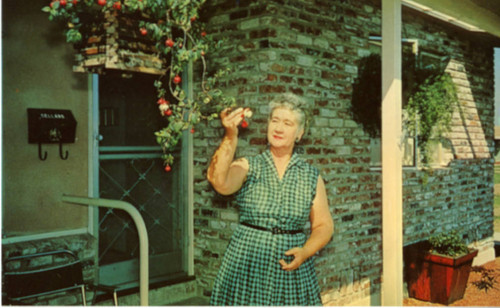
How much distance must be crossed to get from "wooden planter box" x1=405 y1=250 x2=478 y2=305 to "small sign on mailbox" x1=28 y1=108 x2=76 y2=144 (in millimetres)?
3669

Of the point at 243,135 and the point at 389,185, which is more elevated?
the point at 243,135

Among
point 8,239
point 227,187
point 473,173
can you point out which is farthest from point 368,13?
point 8,239

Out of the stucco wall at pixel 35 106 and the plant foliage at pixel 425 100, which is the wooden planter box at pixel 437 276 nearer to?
the plant foliage at pixel 425 100

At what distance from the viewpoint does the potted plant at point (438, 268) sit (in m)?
4.97

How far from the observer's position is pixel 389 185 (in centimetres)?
334

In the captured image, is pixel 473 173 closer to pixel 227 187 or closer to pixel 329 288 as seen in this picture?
pixel 329 288

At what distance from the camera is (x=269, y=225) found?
9.14 ft

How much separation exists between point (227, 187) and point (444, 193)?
3.80 meters

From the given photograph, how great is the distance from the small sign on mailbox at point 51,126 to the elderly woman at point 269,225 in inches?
44.1

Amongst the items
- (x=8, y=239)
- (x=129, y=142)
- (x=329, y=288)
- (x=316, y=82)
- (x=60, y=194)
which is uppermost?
(x=316, y=82)

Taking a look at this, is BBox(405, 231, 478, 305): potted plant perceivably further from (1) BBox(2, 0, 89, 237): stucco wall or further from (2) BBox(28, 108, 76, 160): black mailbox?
(2) BBox(28, 108, 76, 160): black mailbox

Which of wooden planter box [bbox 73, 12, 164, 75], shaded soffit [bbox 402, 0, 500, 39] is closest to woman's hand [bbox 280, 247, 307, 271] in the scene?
wooden planter box [bbox 73, 12, 164, 75]

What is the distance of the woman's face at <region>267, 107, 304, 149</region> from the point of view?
2.98 metres

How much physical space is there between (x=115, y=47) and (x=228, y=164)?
2.90ft
